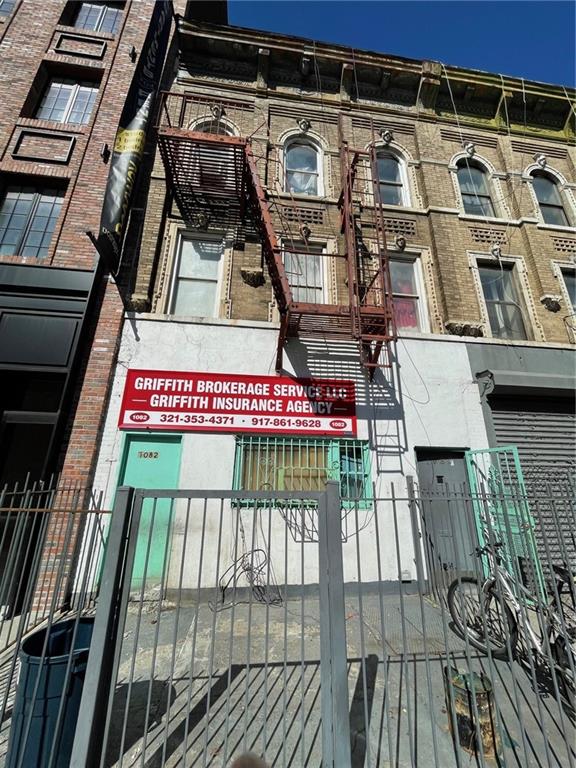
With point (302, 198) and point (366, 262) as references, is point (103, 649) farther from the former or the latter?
point (302, 198)

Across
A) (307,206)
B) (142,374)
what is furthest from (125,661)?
(307,206)

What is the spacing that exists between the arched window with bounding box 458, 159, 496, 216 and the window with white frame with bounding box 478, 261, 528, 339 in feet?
7.00

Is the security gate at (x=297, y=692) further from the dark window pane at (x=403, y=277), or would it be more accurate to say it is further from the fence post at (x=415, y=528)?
the dark window pane at (x=403, y=277)

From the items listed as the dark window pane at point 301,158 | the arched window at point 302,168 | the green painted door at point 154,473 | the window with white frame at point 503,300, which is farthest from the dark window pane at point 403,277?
the green painted door at point 154,473

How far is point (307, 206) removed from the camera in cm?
988

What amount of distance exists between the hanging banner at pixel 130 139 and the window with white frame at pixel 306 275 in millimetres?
4006

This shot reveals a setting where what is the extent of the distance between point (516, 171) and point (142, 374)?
13142 mm

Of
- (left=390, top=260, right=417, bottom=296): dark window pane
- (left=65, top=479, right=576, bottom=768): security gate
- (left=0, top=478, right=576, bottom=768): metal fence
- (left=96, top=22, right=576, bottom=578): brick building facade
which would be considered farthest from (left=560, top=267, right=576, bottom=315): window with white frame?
(left=65, top=479, right=576, bottom=768): security gate

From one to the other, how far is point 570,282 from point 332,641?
39.3 ft

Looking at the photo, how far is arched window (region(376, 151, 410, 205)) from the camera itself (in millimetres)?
10719

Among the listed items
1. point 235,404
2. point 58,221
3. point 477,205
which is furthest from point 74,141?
point 477,205

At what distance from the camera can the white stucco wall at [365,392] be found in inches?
278

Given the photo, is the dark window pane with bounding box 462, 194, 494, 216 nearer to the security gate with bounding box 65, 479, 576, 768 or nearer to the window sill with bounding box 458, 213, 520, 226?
the window sill with bounding box 458, 213, 520, 226

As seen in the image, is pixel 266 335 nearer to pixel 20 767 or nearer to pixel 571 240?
pixel 20 767
